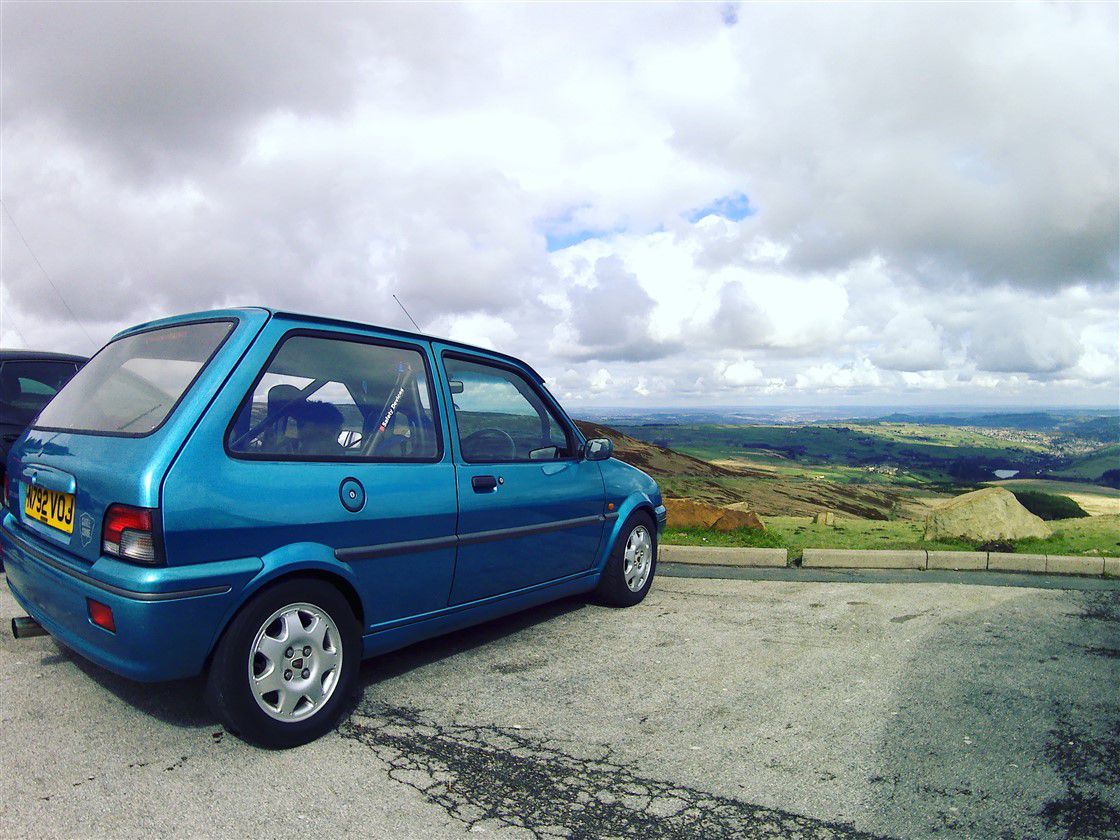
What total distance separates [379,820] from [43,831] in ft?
3.66

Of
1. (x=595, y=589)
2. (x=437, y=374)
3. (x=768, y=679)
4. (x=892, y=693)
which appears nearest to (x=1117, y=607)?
(x=892, y=693)

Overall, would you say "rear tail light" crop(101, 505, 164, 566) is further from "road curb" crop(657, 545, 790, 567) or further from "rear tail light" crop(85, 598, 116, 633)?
"road curb" crop(657, 545, 790, 567)

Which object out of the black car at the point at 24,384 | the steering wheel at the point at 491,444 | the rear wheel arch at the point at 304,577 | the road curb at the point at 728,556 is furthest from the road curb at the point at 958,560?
the black car at the point at 24,384

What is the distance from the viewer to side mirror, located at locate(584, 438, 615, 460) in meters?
5.35

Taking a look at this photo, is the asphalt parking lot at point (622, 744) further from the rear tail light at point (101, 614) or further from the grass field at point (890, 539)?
the grass field at point (890, 539)

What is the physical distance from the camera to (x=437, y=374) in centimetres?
438

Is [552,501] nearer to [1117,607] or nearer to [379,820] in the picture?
[379,820]

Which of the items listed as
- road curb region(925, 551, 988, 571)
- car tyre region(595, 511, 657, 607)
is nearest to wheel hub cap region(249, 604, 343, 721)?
car tyre region(595, 511, 657, 607)

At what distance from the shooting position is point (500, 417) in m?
4.84

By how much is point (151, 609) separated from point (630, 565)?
3599 mm

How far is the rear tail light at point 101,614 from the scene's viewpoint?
120 inches

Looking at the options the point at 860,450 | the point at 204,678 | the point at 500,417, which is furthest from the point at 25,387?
the point at 860,450

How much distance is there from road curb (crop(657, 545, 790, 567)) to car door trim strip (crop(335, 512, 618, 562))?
2.69 metres

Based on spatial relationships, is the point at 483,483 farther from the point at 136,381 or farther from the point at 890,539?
the point at 890,539
